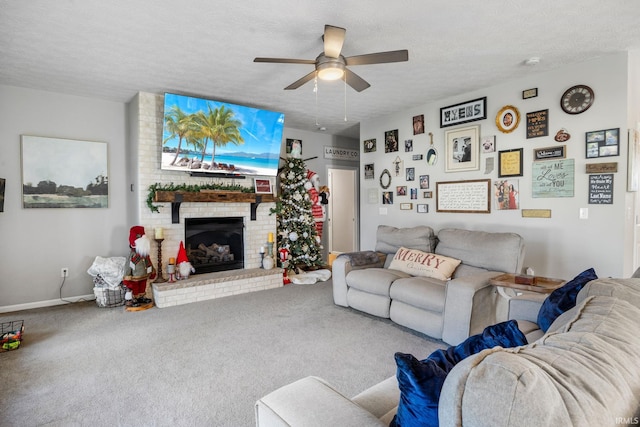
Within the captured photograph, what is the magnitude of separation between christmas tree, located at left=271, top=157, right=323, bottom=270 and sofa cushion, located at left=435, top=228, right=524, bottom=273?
8.59 ft

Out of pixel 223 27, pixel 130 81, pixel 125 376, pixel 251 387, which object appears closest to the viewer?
pixel 251 387

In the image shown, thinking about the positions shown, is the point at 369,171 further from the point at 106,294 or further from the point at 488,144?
the point at 106,294

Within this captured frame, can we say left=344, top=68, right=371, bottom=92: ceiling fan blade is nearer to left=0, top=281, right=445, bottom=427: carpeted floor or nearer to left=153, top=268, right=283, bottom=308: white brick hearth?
left=0, top=281, right=445, bottom=427: carpeted floor

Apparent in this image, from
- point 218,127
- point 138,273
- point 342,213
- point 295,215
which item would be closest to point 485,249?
point 295,215

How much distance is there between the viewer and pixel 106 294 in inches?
159

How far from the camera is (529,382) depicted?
607mm

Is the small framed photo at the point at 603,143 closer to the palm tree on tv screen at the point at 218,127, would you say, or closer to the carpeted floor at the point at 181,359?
the carpeted floor at the point at 181,359

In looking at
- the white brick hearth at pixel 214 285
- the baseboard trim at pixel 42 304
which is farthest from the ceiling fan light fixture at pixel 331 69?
the baseboard trim at pixel 42 304

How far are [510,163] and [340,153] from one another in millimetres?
3500

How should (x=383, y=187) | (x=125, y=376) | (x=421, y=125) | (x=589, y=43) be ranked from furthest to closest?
(x=383, y=187) < (x=421, y=125) < (x=589, y=43) < (x=125, y=376)

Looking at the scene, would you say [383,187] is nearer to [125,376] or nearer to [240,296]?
[240,296]

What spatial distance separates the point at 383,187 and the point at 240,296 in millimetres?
2737

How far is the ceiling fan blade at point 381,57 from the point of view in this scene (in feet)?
7.95

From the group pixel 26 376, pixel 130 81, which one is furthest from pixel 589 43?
pixel 26 376
